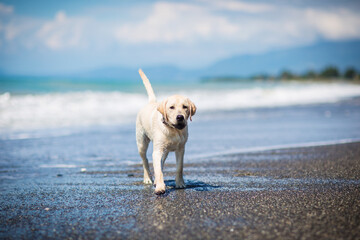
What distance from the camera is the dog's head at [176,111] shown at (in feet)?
14.6

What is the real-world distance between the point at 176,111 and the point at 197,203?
3.68 ft

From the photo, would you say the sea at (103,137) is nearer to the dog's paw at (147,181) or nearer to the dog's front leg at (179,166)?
the dog's paw at (147,181)

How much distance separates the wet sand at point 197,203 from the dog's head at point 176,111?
928mm

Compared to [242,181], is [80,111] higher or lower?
higher

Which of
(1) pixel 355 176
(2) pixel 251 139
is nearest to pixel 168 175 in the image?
(1) pixel 355 176

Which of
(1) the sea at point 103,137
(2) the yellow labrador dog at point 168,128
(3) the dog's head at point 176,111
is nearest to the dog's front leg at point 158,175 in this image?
(2) the yellow labrador dog at point 168,128

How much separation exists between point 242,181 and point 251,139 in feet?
14.1

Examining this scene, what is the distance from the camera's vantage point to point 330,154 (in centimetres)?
729

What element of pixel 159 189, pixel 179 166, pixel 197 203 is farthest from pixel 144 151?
pixel 197 203

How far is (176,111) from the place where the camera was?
4.47 meters

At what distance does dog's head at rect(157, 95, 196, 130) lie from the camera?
14.6 feet

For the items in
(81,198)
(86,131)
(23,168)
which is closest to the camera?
(81,198)

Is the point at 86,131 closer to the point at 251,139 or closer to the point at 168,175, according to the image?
the point at 251,139

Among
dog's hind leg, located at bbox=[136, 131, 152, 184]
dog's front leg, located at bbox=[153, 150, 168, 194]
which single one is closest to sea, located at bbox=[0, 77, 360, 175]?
dog's hind leg, located at bbox=[136, 131, 152, 184]
